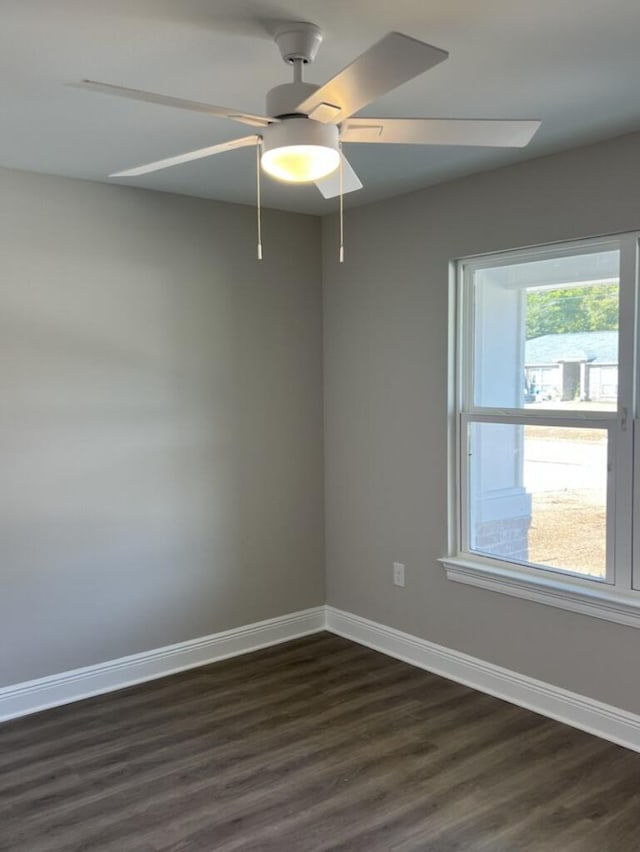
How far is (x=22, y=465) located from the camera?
3.19 metres

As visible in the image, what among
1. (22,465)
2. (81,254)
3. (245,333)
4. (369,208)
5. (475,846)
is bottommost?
(475,846)

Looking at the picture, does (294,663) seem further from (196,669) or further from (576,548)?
(576,548)

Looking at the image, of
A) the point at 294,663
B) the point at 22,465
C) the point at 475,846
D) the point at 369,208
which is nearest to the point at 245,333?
the point at 369,208

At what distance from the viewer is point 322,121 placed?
A: 1.78 meters

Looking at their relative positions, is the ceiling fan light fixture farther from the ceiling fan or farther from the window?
the window

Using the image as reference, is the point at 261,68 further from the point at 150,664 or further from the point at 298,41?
the point at 150,664

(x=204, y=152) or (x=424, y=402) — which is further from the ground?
(x=204, y=152)

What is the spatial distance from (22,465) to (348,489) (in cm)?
172

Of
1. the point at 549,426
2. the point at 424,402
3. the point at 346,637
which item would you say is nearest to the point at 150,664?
the point at 346,637

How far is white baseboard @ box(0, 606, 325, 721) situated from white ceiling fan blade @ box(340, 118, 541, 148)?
2.66m

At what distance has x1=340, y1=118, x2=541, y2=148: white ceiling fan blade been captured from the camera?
5.98 feet

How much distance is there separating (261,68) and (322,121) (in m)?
0.48

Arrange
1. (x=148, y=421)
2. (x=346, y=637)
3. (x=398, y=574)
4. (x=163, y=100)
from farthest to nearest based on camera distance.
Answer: (x=346, y=637) < (x=398, y=574) < (x=148, y=421) < (x=163, y=100)

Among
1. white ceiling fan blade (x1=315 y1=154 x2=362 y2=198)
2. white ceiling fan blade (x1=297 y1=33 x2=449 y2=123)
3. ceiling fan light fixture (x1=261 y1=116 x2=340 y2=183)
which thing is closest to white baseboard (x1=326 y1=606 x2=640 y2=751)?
white ceiling fan blade (x1=315 y1=154 x2=362 y2=198)
